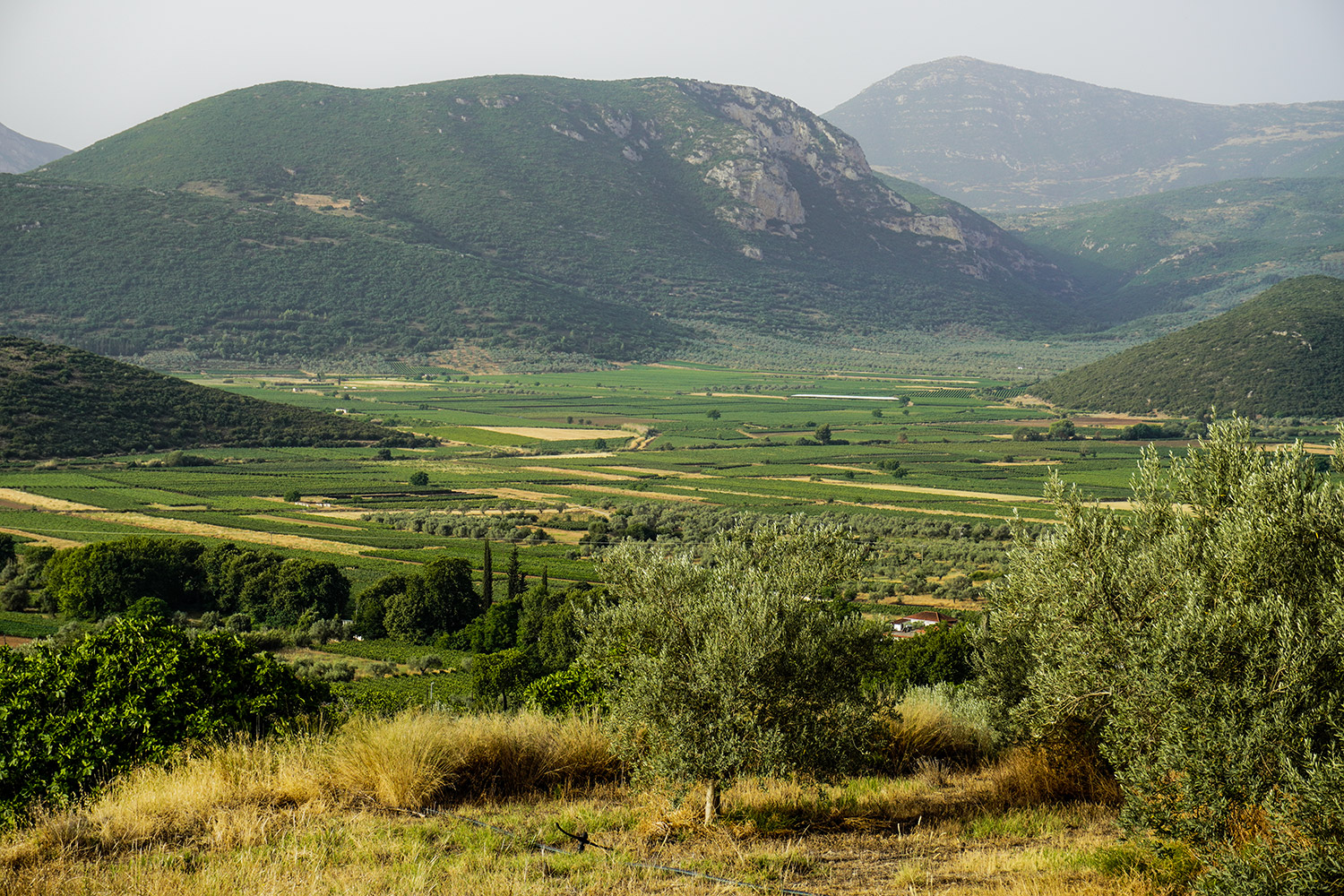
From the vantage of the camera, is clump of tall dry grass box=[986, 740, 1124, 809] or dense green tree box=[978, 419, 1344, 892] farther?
clump of tall dry grass box=[986, 740, 1124, 809]

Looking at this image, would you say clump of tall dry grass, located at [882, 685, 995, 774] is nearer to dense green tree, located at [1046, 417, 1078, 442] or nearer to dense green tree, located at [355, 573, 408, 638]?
dense green tree, located at [355, 573, 408, 638]

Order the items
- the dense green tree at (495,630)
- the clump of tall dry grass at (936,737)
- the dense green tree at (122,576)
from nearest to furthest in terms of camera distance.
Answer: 1. the clump of tall dry grass at (936,737)
2. the dense green tree at (495,630)
3. the dense green tree at (122,576)

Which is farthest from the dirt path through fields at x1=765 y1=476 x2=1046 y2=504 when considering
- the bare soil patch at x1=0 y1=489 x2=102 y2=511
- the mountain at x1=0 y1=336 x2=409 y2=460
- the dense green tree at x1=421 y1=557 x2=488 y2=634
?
the bare soil patch at x1=0 y1=489 x2=102 y2=511

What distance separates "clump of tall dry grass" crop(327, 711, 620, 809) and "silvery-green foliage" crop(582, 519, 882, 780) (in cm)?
133

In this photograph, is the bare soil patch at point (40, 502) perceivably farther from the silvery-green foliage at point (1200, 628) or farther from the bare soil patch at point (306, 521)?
the silvery-green foliage at point (1200, 628)

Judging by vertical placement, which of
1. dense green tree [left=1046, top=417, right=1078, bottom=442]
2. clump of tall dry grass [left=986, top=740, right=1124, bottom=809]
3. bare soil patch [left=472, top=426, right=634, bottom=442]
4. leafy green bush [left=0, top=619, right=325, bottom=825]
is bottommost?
bare soil patch [left=472, top=426, right=634, bottom=442]

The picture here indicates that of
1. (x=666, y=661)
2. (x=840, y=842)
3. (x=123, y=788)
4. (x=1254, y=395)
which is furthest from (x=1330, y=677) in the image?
(x=1254, y=395)

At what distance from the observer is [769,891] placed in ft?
27.2

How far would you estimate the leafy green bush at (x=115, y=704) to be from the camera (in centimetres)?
1086

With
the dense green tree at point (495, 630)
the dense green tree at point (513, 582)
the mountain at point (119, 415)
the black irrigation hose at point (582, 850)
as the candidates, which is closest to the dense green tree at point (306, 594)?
the dense green tree at point (495, 630)

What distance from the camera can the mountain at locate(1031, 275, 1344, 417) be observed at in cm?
10344

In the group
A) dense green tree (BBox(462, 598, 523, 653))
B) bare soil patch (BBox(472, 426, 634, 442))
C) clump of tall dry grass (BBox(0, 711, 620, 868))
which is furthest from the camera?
bare soil patch (BBox(472, 426, 634, 442))

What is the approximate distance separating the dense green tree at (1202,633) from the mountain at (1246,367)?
4034 inches

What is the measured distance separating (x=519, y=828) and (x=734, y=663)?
2687mm
